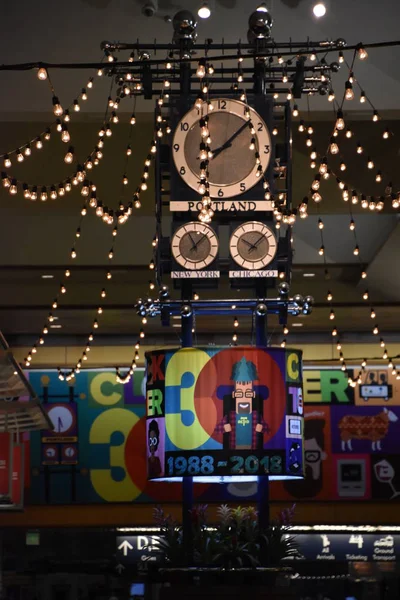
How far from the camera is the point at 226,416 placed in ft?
26.1

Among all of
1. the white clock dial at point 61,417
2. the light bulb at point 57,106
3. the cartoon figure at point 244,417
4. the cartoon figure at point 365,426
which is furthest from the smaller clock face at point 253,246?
the white clock dial at point 61,417

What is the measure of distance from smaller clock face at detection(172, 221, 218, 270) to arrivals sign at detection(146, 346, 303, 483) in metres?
0.75

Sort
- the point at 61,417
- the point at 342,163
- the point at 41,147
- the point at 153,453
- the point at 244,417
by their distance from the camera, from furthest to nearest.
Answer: the point at 61,417
the point at 41,147
the point at 342,163
the point at 153,453
the point at 244,417

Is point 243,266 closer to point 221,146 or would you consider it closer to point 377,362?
point 221,146

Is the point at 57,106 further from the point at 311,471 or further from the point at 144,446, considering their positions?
the point at 311,471

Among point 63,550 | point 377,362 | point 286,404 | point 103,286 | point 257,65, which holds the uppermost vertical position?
point 257,65

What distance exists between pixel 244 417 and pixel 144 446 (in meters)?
6.81

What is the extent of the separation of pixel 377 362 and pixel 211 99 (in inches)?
291

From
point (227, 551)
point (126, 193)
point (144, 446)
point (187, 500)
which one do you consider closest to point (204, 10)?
point (126, 193)

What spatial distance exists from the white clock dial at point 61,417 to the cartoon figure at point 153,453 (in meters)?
6.64

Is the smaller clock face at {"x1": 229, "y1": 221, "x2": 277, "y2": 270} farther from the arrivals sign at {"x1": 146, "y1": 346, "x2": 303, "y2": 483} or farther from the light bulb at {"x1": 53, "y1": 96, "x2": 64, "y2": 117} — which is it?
the light bulb at {"x1": 53, "y1": 96, "x2": 64, "y2": 117}

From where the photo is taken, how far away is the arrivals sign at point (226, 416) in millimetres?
7871

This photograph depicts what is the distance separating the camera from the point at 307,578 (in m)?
7.34

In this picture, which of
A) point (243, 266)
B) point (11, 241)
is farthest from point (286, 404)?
point (11, 241)
